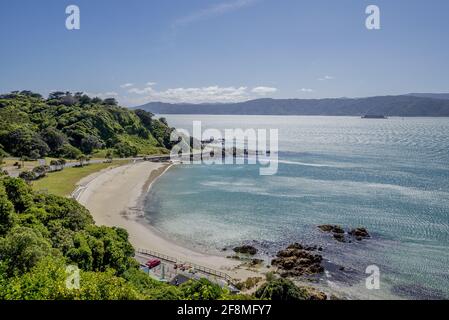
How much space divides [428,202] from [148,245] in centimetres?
4707

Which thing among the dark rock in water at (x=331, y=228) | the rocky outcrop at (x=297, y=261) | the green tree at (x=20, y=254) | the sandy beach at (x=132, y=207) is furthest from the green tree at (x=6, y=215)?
the dark rock in water at (x=331, y=228)

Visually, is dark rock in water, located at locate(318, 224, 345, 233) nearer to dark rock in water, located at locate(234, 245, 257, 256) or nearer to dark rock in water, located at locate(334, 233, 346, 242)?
dark rock in water, located at locate(334, 233, 346, 242)

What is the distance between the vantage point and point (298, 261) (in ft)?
132

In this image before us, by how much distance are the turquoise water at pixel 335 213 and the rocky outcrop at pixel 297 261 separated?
161cm

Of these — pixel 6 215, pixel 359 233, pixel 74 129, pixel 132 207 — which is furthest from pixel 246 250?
pixel 74 129

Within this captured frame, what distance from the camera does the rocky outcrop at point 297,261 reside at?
3856 cm

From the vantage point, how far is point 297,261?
40.3 meters

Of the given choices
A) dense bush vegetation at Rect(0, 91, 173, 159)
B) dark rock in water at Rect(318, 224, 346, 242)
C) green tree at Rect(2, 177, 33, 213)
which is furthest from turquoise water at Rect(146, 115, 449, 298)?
dense bush vegetation at Rect(0, 91, 173, 159)

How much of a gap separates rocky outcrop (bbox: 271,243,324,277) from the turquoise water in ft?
5.27

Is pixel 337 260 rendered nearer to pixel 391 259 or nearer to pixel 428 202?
pixel 391 259

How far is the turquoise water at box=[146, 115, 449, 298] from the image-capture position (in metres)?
39.2

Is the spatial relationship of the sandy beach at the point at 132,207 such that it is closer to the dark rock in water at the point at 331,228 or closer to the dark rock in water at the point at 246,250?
the dark rock in water at the point at 246,250

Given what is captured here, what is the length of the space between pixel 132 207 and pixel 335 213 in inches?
1295

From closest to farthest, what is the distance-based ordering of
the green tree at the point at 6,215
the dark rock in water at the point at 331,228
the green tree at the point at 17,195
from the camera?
the green tree at the point at 6,215
the green tree at the point at 17,195
the dark rock in water at the point at 331,228
